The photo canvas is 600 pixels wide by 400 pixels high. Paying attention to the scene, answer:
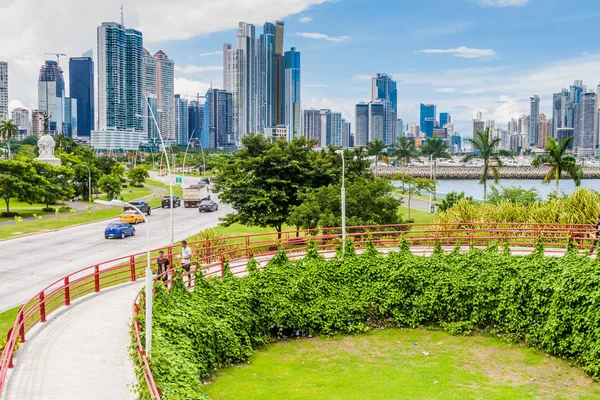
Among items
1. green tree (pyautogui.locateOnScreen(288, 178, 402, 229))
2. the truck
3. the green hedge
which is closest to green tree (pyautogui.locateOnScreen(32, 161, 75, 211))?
the truck

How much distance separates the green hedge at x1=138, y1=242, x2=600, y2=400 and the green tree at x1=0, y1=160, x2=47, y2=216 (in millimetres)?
48579

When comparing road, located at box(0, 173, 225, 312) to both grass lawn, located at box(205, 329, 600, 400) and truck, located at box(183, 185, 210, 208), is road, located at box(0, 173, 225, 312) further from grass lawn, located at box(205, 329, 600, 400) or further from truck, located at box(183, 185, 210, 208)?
truck, located at box(183, 185, 210, 208)

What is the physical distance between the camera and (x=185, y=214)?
6956 cm

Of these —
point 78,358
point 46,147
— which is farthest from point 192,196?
point 78,358

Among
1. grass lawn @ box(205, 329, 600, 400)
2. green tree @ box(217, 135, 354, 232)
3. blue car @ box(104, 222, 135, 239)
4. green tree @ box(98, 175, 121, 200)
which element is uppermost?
green tree @ box(217, 135, 354, 232)

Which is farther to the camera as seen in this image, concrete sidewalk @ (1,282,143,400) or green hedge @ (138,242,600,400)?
green hedge @ (138,242,600,400)

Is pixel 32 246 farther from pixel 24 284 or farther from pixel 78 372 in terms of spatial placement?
pixel 78 372

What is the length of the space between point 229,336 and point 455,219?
62.5 ft

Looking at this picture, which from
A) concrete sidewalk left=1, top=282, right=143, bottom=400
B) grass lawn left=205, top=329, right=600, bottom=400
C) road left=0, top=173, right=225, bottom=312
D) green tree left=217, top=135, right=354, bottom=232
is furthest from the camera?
green tree left=217, top=135, right=354, bottom=232

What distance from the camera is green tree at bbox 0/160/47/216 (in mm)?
61219

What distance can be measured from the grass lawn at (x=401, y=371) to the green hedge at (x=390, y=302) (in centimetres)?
59

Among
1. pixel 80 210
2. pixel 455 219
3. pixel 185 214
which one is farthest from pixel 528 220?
pixel 80 210

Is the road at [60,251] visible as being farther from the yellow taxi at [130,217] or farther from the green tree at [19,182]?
the green tree at [19,182]

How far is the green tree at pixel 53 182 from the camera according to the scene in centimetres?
6744
